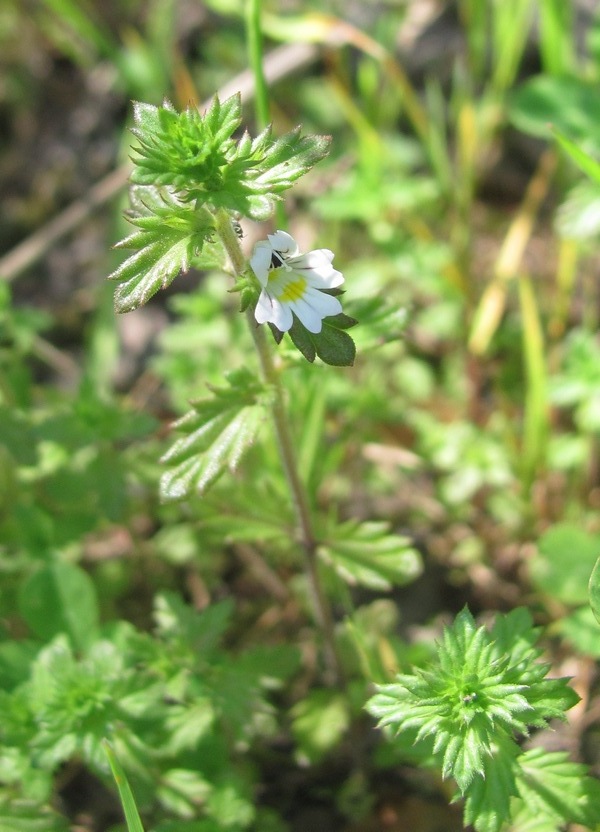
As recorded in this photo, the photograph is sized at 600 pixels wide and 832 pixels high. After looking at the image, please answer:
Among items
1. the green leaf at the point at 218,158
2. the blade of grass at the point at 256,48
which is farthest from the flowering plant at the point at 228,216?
the blade of grass at the point at 256,48

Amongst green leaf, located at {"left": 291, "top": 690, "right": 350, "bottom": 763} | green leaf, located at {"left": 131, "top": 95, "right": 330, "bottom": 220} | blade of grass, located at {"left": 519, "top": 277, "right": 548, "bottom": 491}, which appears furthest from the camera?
blade of grass, located at {"left": 519, "top": 277, "right": 548, "bottom": 491}

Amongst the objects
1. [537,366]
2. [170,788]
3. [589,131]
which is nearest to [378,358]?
[537,366]

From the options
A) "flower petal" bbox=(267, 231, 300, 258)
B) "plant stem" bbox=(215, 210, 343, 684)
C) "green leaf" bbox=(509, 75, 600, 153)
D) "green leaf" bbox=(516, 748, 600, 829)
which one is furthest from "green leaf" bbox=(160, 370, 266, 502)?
"green leaf" bbox=(509, 75, 600, 153)

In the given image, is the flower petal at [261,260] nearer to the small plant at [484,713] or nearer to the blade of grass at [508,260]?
the small plant at [484,713]

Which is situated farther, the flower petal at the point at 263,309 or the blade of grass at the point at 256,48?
the blade of grass at the point at 256,48

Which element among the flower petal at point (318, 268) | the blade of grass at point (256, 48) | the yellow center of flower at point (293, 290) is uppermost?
the blade of grass at point (256, 48)

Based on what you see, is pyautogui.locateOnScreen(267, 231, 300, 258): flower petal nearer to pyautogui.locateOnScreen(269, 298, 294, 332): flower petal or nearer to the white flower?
the white flower

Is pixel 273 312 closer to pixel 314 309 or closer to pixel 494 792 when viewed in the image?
pixel 314 309

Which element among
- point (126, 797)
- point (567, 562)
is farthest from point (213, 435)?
point (567, 562)
